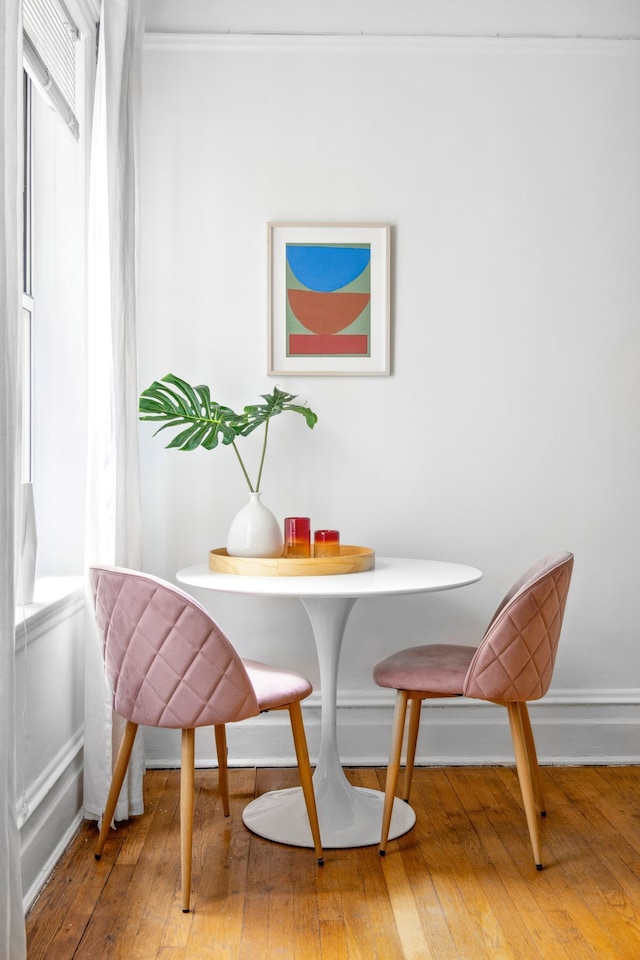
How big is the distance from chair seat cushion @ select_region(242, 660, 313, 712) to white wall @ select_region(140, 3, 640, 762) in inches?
26.9

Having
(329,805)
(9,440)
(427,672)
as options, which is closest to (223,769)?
(329,805)

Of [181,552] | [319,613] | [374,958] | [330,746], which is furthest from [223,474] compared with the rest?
[374,958]

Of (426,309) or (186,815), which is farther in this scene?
(426,309)

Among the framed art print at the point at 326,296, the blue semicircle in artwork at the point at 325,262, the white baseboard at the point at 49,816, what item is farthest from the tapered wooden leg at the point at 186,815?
the blue semicircle in artwork at the point at 325,262

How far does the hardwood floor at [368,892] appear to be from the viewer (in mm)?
1855

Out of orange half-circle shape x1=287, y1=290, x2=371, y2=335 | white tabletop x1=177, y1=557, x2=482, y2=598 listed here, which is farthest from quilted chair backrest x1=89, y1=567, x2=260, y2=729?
orange half-circle shape x1=287, y1=290, x2=371, y2=335

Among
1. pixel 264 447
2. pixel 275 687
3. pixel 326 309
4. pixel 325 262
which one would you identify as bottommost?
pixel 275 687

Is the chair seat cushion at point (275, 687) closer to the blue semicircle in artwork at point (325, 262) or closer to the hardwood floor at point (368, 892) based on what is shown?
the hardwood floor at point (368, 892)

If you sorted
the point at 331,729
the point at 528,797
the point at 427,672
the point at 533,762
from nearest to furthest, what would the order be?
the point at 528,797
the point at 427,672
the point at 331,729
the point at 533,762

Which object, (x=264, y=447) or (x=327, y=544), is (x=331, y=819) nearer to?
(x=327, y=544)

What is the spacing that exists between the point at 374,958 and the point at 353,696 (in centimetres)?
123

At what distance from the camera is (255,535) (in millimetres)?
2578

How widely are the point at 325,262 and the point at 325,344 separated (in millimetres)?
289

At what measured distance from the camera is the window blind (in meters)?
2.18
